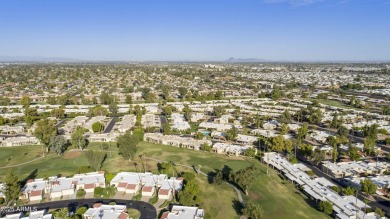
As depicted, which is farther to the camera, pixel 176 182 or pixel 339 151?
pixel 339 151

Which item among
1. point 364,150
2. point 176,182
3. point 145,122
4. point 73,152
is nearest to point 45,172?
point 73,152

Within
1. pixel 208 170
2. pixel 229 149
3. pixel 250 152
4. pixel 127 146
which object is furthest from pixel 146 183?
pixel 250 152

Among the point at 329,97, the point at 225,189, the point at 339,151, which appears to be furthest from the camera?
the point at 329,97

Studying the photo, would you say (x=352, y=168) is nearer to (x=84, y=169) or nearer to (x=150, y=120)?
(x=84, y=169)

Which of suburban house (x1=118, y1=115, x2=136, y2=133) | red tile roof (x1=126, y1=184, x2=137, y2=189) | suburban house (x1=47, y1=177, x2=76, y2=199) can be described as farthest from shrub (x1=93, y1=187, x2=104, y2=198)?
suburban house (x1=118, y1=115, x2=136, y2=133)

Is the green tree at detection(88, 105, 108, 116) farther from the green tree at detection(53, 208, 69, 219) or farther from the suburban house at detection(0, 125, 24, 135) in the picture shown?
the green tree at detection(53, 208, 69, 219)

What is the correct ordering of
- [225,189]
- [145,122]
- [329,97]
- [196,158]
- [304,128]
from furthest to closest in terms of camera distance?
1. [329,97]
2. [145,122]
3. [304,128]
4. [196,158]
5. [225,189]

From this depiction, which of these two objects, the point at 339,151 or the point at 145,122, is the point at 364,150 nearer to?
the point at 339,151

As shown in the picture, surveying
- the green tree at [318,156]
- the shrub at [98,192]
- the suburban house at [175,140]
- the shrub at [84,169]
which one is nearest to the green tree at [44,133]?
the shrub at [84,169]
